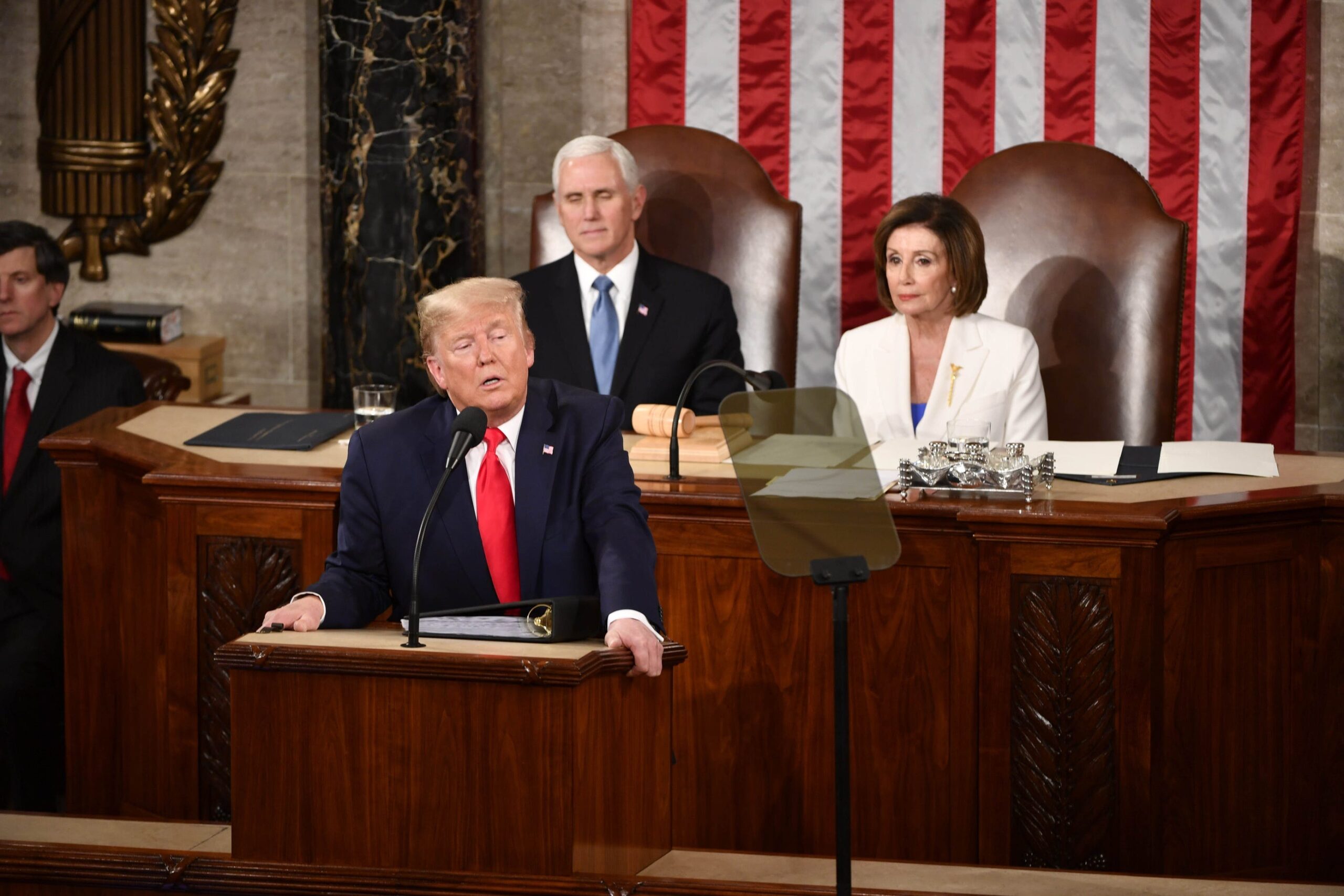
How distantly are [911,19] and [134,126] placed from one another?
112 inches

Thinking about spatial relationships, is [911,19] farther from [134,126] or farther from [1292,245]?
[134,126]

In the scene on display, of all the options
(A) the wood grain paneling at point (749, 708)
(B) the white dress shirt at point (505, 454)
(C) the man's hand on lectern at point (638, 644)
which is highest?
(B) the white dress shirt at point (505, 454)

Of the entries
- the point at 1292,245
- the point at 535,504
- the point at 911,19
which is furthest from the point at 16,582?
the point at 1292,245

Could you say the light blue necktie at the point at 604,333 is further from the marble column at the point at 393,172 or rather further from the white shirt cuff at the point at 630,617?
the white shirt cuff at the point at 630,617

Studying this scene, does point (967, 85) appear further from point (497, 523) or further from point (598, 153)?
point (497, 523)

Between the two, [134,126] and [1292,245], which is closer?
[1292,245]

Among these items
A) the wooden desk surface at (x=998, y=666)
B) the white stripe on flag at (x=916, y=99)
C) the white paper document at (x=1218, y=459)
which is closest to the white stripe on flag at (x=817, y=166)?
the white stripe on flag at (x=916, y=99)

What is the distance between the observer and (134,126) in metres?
5.97

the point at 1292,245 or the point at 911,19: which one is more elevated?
the point at 911,19

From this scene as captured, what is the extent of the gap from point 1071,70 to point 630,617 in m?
3.53

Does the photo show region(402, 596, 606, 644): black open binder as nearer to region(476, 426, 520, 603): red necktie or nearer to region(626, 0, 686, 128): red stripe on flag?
region(476, 426, 520, 603): red necktie

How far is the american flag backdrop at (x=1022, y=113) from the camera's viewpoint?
17.5ft

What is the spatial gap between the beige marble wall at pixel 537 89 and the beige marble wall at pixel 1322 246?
2353 mm

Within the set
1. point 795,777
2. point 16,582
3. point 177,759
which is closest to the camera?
point 795,777
